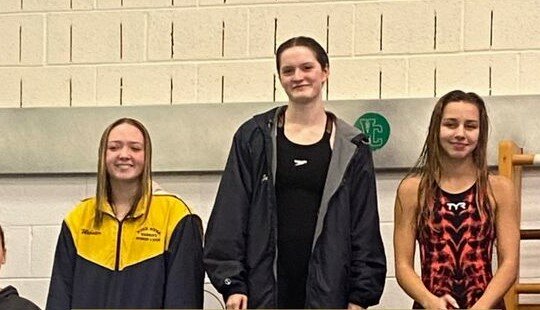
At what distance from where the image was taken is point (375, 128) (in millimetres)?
4301

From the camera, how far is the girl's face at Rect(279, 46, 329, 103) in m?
3.64

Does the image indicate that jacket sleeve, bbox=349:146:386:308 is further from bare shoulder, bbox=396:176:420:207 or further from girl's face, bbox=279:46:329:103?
girl's face, bbox=279:46:329:103

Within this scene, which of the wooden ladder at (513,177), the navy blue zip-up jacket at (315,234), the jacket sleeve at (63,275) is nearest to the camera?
the navy blue zip-up jacket at (315,234)

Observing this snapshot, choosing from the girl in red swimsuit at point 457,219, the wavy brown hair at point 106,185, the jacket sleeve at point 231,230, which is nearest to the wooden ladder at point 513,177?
the girl in red swimsuit at point 457,219

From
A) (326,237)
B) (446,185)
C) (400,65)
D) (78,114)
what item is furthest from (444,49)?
(78,114)

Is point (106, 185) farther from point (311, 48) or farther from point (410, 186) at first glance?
point (410, 186)

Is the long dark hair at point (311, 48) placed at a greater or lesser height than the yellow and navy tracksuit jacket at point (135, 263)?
greater

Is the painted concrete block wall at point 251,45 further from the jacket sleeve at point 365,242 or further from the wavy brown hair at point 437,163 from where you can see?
the jacket sleeve at point 365,242

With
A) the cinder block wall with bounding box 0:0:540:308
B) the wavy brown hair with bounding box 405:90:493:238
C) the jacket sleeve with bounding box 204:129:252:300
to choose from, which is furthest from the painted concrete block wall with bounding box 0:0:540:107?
the jacket sleeve with bounding box 204:129:252:300

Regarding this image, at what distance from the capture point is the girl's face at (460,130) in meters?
3.65

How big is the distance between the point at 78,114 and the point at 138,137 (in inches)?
28.4

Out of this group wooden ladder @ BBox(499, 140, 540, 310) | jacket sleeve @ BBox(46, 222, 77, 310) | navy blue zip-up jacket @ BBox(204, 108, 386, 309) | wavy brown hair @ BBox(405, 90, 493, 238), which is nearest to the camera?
navy blue zip-up jacket @ BBox(204, 108, 386, 309)

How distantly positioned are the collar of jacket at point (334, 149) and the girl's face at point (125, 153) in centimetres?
40

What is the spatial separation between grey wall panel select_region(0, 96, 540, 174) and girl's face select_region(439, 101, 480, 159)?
1.80ft
